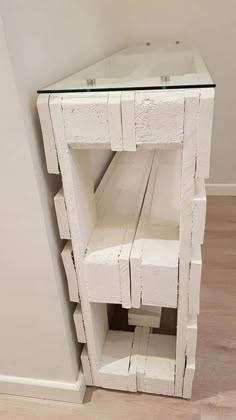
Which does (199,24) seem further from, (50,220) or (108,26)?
(50,220)

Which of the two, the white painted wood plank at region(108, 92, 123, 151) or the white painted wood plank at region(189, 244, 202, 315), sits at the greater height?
the white painted wood plank at region(108, 92, 123, 151)

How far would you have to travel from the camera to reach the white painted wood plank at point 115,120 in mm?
600

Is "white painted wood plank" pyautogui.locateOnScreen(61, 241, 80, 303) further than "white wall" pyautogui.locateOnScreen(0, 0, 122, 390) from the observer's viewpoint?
Yes

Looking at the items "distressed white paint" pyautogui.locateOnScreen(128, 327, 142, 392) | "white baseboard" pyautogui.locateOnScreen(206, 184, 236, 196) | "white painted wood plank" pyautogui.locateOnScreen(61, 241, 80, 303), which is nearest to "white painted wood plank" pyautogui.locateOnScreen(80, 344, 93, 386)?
"distressed white paint" pyautogui.locateOnScreen(128, 327, 142, 392)

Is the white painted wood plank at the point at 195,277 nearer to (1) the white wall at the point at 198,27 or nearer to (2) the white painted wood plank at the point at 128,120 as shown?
(2) the white painted wood plank at the point at 128,120

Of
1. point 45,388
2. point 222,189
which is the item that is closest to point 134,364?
point 45,388

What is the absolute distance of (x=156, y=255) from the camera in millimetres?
775

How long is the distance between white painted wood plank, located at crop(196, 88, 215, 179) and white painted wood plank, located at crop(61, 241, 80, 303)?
14.5 inches

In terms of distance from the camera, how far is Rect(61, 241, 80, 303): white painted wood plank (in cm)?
81

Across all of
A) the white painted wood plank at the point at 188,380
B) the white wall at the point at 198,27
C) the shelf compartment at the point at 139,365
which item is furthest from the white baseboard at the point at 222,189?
the white painted wood plank at the point at 188,380

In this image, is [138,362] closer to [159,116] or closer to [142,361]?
[142,361]

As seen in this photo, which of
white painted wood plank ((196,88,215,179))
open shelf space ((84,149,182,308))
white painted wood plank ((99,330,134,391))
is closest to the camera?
white painted wood plank ((196,88,215,179))

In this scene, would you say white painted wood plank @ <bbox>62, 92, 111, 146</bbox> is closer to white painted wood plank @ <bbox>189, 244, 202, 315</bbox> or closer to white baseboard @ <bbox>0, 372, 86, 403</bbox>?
white painted wood plank @ <bbox>189, 244, 202, 315</bbox>

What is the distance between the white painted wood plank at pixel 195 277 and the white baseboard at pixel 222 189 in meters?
1.52
